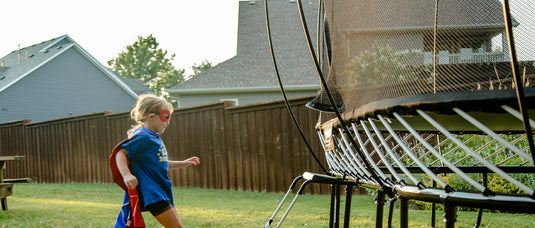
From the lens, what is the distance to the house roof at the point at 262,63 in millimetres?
16078

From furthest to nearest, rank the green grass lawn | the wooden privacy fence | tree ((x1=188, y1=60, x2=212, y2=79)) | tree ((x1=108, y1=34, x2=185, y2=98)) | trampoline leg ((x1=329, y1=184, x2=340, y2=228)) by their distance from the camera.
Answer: tree ((x1=188, y1=60, x2=212, y2=79)) → tree ((x1=108, y1=34, x2=185, y2=98)) → the wooden privacy fence → the green grass lawn → trampoline leg ((x1=329, y1=184, x2=340, y2=228))

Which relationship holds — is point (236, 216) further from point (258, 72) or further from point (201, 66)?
point (201, 66)

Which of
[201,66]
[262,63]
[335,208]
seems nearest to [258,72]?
[262,63]

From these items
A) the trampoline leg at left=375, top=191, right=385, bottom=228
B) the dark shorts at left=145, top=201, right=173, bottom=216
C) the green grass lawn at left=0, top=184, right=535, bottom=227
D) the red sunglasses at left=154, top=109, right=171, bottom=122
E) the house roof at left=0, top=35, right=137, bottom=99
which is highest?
the house roof at left=0, top=35, right=137, bottom=99

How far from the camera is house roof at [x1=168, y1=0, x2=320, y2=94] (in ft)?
52.7

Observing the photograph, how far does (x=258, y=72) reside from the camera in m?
16.6

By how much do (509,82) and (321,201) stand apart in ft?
18.3

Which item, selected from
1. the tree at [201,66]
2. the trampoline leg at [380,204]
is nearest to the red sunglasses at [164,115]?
the trampoline leg at [380,204]

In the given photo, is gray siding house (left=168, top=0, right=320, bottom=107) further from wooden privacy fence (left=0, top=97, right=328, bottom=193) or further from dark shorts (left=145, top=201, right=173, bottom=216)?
dark shorts (left=145, top=201, right=173, bottom=216)

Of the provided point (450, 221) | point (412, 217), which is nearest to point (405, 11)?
point (450, 221)

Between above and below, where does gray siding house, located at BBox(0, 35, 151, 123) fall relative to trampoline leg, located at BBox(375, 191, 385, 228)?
above

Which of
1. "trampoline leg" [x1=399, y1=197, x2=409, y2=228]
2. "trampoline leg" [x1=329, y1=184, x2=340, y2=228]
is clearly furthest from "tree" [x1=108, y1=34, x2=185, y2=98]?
"trampoline leg" [x1=399, y1=197, x2=409, y2=228]

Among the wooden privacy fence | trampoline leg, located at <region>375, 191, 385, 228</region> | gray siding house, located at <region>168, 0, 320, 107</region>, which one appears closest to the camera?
trampoline leg, located at <region>375, 191, 385, 228</region>

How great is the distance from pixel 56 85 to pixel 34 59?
1.86 m
